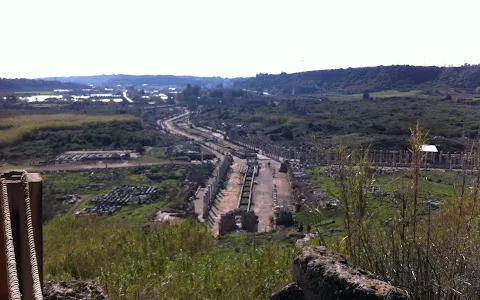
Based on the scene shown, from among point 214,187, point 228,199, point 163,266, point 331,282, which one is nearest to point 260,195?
point 228,199

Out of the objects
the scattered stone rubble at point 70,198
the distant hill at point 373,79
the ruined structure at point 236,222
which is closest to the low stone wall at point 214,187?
the ruined structure at point 236,222

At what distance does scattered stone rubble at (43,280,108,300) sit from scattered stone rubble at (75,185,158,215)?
71.2 feet

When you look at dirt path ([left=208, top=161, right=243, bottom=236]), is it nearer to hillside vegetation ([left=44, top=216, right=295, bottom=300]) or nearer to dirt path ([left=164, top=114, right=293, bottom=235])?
dirt path ([left=164, top=114, right=293, bottom=235])

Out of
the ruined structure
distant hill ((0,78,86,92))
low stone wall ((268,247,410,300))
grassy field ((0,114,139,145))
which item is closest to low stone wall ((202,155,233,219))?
the ruined structure

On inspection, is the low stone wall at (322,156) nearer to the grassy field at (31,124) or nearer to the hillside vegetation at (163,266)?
the hillside vegetation at (163,266)

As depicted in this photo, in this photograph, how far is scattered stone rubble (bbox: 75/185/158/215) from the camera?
1103 inches

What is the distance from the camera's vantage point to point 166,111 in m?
91.9

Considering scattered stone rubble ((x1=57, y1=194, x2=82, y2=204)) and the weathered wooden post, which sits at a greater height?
the weathered wooden post

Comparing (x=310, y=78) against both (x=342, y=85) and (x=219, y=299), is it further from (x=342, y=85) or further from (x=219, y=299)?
(x=219, y=299)

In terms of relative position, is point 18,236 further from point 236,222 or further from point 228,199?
point 228,199

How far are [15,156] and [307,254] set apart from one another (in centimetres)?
4433

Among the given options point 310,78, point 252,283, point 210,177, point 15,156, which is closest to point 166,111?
point 15,156

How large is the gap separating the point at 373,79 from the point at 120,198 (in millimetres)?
99115

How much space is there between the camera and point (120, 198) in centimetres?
3091
